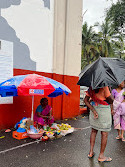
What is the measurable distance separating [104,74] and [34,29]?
379 cm

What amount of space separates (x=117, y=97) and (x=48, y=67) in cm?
283

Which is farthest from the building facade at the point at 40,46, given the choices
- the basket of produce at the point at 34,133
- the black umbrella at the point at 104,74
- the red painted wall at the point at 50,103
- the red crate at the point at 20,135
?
the black umbrella at the point at 104,74

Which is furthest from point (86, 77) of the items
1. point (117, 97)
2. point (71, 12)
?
point (71, 12)

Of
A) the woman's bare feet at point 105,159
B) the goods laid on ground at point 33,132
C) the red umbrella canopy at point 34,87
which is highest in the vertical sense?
the red umbrella canopy at point 34,87

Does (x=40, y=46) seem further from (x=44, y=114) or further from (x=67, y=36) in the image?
(x=44, y=114)

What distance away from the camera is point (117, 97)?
15.3 feet

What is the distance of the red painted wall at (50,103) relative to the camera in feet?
17.0

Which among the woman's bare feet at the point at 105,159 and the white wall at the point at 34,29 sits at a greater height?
the white wall at the point at 34,29

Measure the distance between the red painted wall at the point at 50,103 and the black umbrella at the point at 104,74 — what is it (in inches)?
113

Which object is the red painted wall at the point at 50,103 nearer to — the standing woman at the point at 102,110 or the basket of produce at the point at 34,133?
the basket of produce at the point at 34,133

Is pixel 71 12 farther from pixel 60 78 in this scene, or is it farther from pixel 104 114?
pixel 104 114

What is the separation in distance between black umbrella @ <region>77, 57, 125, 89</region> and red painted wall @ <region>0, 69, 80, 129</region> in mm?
2872

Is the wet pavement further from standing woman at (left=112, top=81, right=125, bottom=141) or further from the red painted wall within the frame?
the red painted wall

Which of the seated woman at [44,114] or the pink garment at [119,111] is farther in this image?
the seated woman at [44,114]
